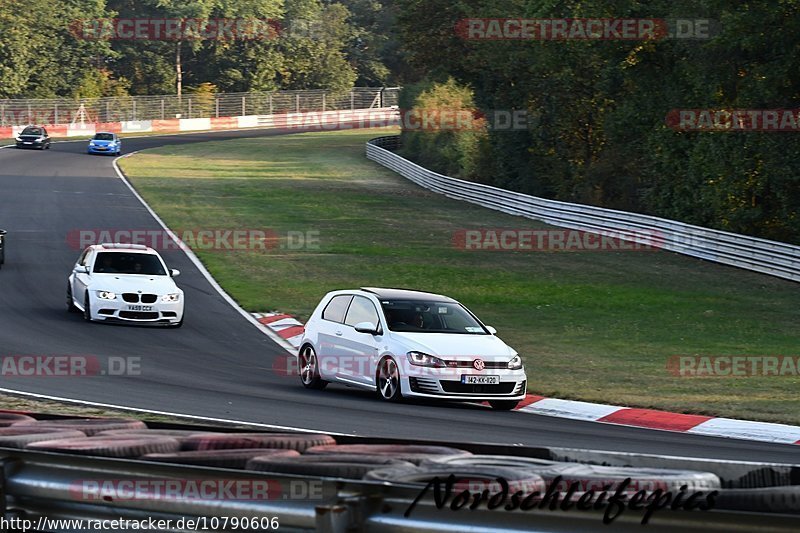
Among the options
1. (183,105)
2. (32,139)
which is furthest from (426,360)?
(183,105)

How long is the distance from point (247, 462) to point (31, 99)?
91124 mm

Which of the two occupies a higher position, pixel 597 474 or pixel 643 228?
pixel 597 474

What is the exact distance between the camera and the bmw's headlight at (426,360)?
1509 cm

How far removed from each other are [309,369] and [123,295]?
20.5 feet

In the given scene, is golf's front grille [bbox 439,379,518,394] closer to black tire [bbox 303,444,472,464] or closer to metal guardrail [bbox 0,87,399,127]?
black tire [bbox 303,444,472,464]

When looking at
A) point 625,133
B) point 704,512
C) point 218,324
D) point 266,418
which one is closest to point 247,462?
point 704,512

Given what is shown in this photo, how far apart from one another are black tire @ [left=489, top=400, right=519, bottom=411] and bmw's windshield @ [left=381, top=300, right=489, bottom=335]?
1.11 meters

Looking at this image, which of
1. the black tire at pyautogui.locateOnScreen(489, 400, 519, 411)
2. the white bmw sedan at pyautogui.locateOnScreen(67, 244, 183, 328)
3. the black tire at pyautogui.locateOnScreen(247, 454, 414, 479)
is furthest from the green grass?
the black tire at pyautogui.locateOnScreen(247, 454, 414, 479)

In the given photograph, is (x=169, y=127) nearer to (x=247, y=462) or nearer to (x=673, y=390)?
(x=673, y=390)

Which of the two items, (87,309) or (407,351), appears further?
(87,309)

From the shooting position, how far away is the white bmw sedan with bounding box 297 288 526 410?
15109 millimetres

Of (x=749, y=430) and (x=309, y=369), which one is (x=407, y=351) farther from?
(x=749, y=430)

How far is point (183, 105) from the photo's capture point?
101 metres

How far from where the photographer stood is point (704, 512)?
4.32 metres
